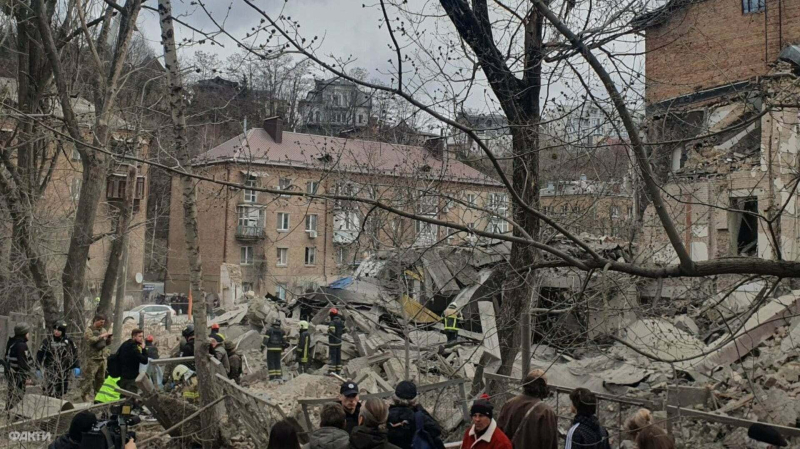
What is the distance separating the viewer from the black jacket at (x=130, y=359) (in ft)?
34.9

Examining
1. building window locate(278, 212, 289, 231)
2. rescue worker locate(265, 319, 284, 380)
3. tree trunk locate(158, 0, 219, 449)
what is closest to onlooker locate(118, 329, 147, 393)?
tree trunk locate(158, 0, 219, 449)

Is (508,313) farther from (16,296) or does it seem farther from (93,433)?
(16,296)

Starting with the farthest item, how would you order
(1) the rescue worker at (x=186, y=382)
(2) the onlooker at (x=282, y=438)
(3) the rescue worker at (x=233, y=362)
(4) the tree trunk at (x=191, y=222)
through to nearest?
(3) the rescue worker at (x=233, y=362) < (1) the rescue worker at (x=186, y=382) < (4) the tree trunk at (x=191, y=222) < (2) the onlooker at (x=282, y=438)

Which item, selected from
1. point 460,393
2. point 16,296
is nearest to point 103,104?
point 16,296

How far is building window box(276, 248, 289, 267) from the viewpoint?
48688mm

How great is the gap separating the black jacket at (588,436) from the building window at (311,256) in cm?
4398

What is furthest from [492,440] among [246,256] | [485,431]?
[246,256]

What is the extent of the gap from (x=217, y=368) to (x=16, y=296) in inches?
524

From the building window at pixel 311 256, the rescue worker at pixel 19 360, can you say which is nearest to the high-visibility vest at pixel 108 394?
the rescue worker at pixel 19 360

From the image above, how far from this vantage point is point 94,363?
39.9 ft

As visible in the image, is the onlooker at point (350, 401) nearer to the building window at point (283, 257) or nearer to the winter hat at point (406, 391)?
the winter hat at point (406, 391)

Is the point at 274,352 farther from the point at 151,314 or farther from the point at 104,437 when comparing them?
the point at 151,314

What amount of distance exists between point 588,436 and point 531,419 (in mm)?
539

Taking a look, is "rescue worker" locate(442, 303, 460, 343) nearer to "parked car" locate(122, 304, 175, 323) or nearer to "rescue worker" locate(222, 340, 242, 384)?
"rescue worker" locate(222, 340, 242, 384)
